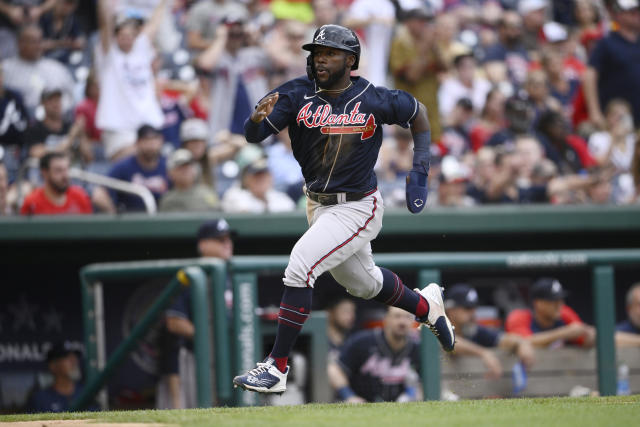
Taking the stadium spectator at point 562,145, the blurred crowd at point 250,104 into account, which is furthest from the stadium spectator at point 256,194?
the stadium spectator at point 562,145

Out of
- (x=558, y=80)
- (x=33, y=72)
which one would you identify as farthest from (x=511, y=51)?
(x=33, y=72)

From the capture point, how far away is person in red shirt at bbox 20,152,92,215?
723 centimetres

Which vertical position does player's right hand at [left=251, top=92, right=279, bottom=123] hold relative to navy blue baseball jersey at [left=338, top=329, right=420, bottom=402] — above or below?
above

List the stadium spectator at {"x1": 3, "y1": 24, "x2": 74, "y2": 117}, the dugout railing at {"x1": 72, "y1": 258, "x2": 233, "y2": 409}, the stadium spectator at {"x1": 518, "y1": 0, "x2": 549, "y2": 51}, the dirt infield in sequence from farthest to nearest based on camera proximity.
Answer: the stadium spectator at {"x1": 518, "y1": 0, "x2": 549, "y2": 51} < the stadium spectator at {"x1": 3, "y1": 24, "x2": 74, "y2": 117} < the dugout railing at {"x1": 72, "y1": 258, "x2": 233, "y2": 409} < the dirt infield

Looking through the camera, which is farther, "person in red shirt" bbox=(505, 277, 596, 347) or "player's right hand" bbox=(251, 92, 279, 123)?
"person in red shirt" bbox=(505, 277, 596, 347)

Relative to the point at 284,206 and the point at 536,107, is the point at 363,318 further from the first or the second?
the point at 536,107

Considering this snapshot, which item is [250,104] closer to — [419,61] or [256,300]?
[419,61]

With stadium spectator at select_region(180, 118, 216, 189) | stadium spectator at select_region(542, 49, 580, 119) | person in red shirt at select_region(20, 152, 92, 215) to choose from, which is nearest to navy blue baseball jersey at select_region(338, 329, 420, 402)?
stadium spectator at select_region(180, 118, 216, 189)

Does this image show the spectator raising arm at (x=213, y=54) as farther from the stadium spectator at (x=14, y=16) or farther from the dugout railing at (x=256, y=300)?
the dugout railing at (x=256, y=300)

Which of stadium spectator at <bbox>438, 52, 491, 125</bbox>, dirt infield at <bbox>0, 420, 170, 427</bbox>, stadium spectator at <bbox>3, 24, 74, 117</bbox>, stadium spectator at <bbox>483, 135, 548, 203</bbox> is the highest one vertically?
stadium spectator at <bbox>3, 24, 74, 117</bbox>

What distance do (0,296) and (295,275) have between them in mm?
3874

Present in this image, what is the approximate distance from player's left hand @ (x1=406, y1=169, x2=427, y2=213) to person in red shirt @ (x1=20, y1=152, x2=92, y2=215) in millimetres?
3274

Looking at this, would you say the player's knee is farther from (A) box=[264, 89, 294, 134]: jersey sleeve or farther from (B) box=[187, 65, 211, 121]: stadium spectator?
(B) box=[187, 65, 211, 121]: stadium spectator

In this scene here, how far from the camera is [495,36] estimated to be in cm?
1100
